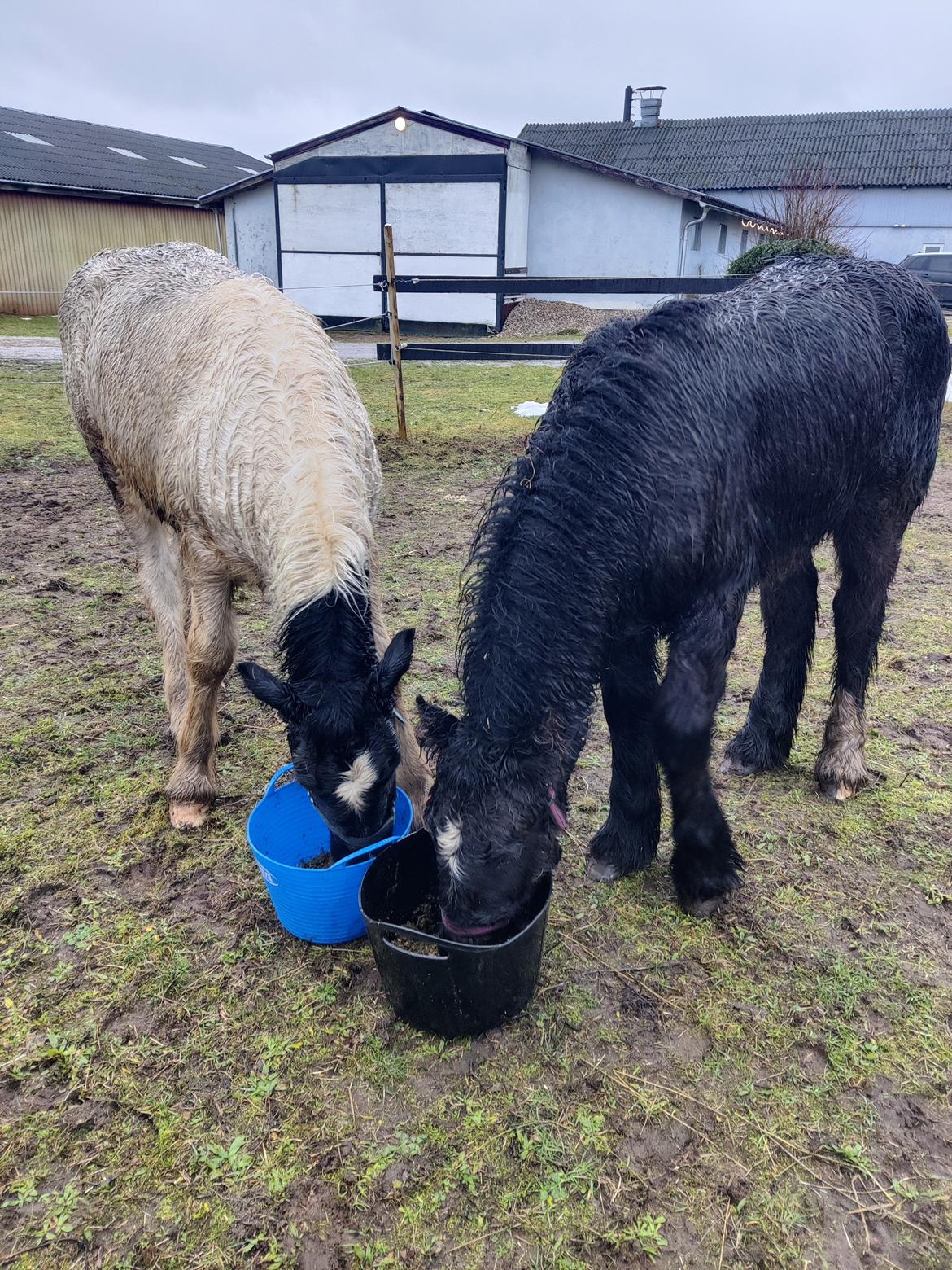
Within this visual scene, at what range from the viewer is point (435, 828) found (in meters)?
2.22

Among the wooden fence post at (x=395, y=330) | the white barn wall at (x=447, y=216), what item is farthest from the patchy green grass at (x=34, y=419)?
the white barn wall at (x=447, y=216)

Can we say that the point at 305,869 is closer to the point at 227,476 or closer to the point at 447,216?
the point at 227,476

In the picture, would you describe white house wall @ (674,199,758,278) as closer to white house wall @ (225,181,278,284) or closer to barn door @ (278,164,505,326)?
barn door @ (278,164,505,326)

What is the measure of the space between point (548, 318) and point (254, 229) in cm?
952

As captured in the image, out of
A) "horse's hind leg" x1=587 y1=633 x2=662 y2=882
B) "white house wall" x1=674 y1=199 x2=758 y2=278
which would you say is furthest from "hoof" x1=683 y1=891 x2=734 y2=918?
"white house wall" x1=674 y1=199 x2=758 y2=278

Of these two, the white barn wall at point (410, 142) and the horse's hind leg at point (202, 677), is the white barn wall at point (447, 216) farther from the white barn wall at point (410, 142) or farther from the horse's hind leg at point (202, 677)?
the horse's hind leg at point (202, 677)

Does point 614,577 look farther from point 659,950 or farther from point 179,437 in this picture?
point 179,437

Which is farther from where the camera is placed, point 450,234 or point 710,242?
point 710,242

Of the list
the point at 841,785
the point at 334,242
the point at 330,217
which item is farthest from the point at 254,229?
the point at 841,785

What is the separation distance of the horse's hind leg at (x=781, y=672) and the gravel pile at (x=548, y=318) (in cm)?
1815

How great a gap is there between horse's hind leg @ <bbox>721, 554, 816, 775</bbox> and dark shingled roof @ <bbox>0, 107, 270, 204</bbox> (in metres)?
28.0

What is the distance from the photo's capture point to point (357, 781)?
2.58 m

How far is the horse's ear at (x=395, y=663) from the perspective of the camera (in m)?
2.67

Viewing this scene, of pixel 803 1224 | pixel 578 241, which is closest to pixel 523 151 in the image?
pixel 578 241
